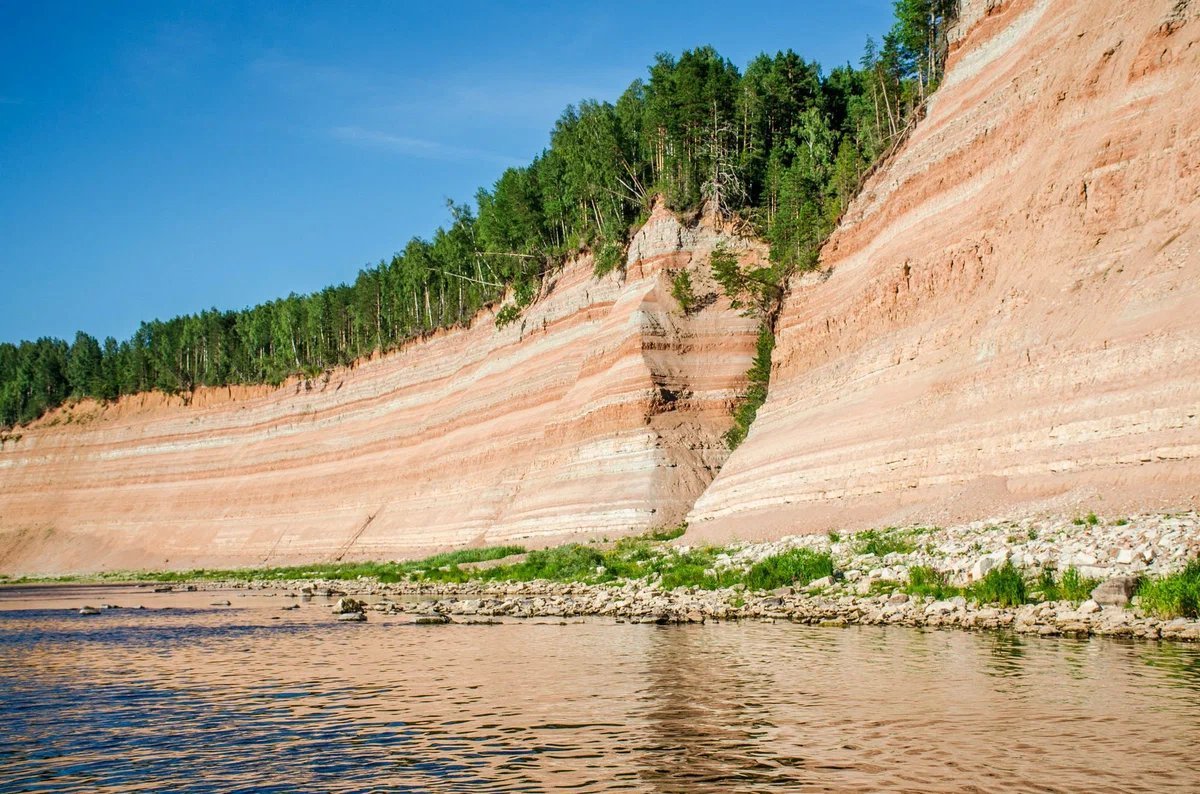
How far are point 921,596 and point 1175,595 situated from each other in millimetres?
5282

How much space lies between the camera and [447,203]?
8412 cm

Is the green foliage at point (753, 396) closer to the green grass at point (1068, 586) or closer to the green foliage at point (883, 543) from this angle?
the green foliage at point (883, 543)

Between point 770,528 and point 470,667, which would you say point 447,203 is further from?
point 470,667

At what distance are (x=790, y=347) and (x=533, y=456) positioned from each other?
16.6 meters

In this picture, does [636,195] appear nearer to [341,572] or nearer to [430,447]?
[430,447]

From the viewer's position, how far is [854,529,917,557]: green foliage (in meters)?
24.9

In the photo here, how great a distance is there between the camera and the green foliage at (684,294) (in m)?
51.2

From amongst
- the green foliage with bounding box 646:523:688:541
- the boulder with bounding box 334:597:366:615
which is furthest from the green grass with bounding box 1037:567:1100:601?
the green foliage with bounding box 646:523:688:541

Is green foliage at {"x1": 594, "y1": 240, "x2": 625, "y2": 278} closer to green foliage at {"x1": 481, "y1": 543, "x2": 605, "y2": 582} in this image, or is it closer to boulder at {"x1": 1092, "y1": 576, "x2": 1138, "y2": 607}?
green foliage at {"x1": 481, "y1": 543, "x2": 605, "y2": 582}

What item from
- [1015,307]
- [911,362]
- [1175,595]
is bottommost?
[1175,595]

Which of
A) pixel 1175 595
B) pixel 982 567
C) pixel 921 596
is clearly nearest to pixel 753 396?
pixel 921 596

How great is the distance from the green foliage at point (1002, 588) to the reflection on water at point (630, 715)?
6.35 feet

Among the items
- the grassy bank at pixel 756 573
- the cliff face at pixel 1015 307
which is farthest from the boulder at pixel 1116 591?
the cliff face at pixel 1015 307

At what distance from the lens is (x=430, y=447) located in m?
65.6
